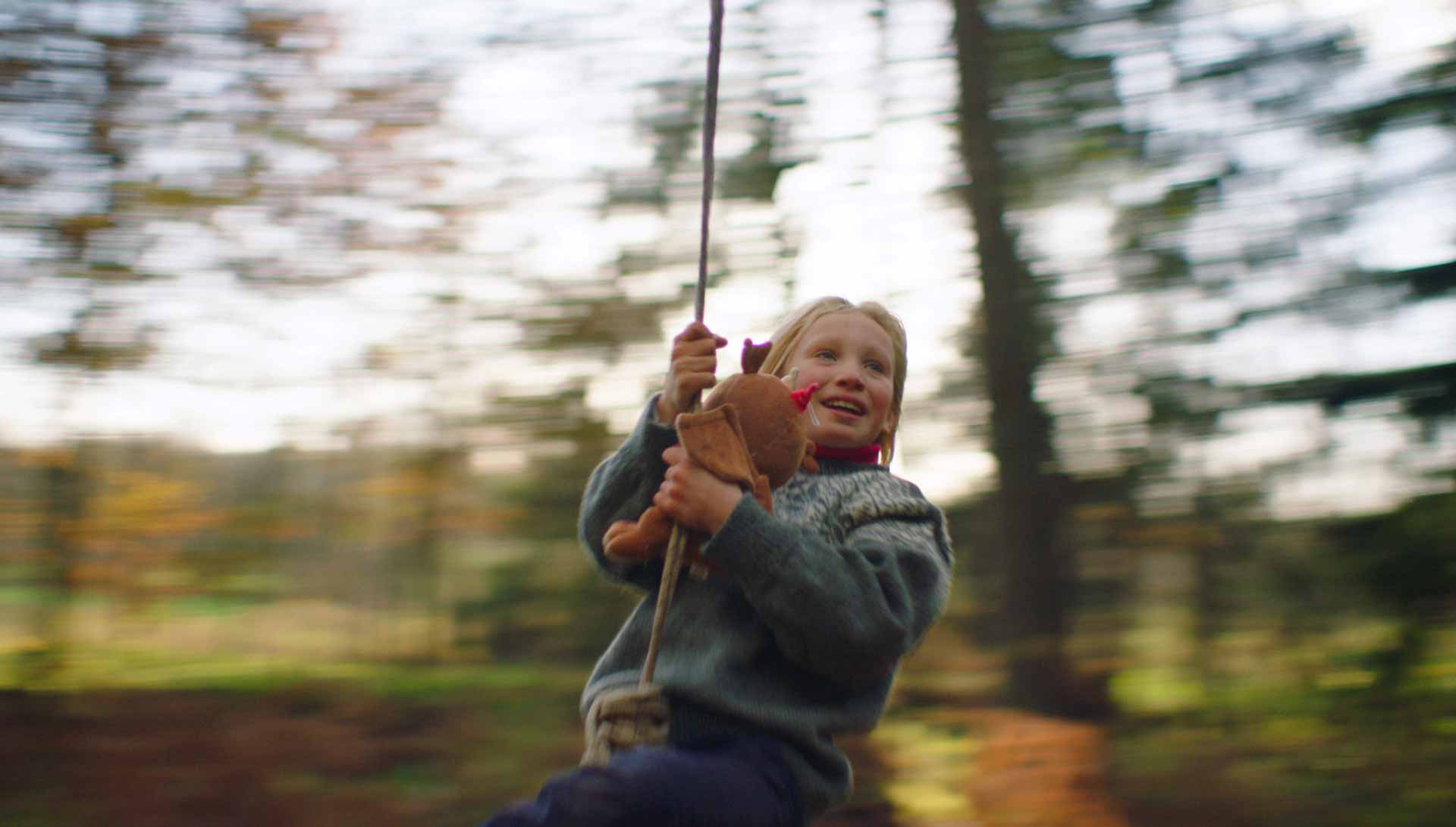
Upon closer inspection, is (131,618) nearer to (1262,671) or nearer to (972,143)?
(972,143)

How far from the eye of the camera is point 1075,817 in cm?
414

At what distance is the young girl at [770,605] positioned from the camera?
149cm

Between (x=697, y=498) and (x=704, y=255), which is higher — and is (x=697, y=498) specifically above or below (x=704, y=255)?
below

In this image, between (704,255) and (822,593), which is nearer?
(822,593)

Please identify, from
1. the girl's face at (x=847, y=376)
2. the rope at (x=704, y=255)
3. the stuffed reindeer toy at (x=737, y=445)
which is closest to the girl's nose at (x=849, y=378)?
the girl's face at (x=847, y=376)

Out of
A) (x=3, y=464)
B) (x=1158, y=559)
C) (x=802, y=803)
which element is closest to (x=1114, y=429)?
(x=1158, y=559)

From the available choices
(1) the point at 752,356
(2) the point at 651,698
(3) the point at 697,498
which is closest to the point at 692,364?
(1) the point at 752,356

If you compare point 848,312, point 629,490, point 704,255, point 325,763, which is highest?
point 704,255

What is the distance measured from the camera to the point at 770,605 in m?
1.57

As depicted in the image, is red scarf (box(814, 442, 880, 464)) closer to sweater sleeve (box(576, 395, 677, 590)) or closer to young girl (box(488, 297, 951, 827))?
young girl (box(488, 297, 951, 827))

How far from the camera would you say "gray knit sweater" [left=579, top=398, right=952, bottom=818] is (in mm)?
1564

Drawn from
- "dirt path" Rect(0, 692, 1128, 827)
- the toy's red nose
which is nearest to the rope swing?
the toy's red nose

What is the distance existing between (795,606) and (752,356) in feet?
1.28

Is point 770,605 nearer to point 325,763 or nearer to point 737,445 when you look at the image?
point 737,445
